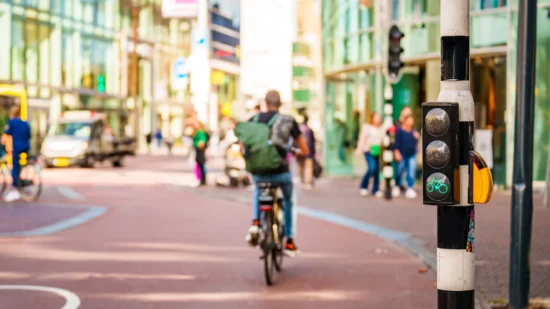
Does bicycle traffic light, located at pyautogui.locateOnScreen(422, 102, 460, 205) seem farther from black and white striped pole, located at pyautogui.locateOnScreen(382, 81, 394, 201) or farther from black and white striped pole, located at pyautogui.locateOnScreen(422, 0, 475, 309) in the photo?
black and white striped pole, located at pyautogui.locateOnScreen(382, 81, 394, 201)

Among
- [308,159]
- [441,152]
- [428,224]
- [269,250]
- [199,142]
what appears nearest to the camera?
[441,152]

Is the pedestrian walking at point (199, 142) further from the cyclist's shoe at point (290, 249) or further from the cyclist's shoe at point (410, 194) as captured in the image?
the cyclist's shoe at point (290, 249)

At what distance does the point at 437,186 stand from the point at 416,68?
22.2 meters

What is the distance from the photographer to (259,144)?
33.4 feet

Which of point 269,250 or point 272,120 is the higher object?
point 272,120

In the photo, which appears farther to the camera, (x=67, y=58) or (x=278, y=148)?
(x=67, y=58)

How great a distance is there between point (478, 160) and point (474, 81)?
1938 cm

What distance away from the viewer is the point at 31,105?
58062 mm

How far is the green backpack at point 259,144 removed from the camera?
401 inches

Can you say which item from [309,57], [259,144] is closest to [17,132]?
[259,144]

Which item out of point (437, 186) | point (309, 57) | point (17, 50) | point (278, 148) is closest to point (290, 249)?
point (278, 148)

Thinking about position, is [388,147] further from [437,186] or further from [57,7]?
[57,7]

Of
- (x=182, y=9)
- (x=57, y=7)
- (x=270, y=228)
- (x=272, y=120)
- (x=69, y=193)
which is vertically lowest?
(x=69, y=193)

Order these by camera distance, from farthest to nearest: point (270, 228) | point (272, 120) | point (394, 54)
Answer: point (394, 54), point (272, 120), point (270, 228)
